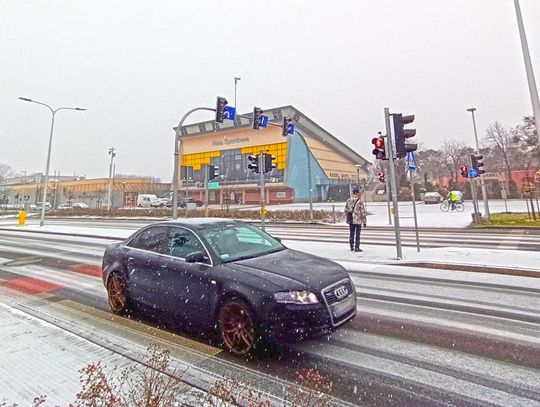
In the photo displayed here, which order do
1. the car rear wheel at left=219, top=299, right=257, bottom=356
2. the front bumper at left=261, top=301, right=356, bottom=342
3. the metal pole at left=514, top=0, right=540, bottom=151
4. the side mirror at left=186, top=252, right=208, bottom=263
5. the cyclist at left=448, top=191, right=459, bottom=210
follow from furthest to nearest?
the cyclist at left=448, top=191, right=459, bottom=210 → the metal pole at left=514, top=0, right=540, bottom=151 → the side mirror at left=186, top=252, right=208, bottom=263 → the car rear wheel at left=219, top=299, right=257, bottom=356 → the front bumper at left=261, top=301, right=356, bottom=342

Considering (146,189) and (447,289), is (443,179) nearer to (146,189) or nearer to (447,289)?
(146,189)

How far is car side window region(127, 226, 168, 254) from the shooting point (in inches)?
179

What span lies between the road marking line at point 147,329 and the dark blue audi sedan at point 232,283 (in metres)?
0.18

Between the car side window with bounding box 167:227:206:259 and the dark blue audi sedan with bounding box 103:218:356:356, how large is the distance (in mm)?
14

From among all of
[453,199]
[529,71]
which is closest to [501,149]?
[453,199]

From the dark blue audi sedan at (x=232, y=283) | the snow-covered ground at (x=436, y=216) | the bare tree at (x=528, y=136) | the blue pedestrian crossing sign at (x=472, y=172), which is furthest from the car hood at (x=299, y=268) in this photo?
the bare tree at (x=528, y=136)

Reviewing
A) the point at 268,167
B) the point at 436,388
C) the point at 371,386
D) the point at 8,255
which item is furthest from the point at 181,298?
the point at 8,255

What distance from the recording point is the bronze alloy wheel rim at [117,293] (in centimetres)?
476

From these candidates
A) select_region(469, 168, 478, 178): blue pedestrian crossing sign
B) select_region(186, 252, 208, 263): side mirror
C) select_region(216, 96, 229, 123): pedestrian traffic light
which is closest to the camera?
select_region(186, 252, 208, 263): side mirror

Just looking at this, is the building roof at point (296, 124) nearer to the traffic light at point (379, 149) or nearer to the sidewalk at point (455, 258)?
the traffic light at point (379, 149)

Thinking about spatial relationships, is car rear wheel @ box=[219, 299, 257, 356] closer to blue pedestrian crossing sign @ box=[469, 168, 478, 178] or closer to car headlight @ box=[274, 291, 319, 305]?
car headlight @ box=[274, 291, 319, 305]

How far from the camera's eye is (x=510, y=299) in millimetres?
5074

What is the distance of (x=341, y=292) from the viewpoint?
3539 mm

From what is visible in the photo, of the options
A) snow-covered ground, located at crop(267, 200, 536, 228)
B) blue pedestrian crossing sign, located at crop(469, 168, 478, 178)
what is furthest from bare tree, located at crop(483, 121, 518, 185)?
blue pedestrian crossing sign, located at crop(469, 168, 478, 178)
